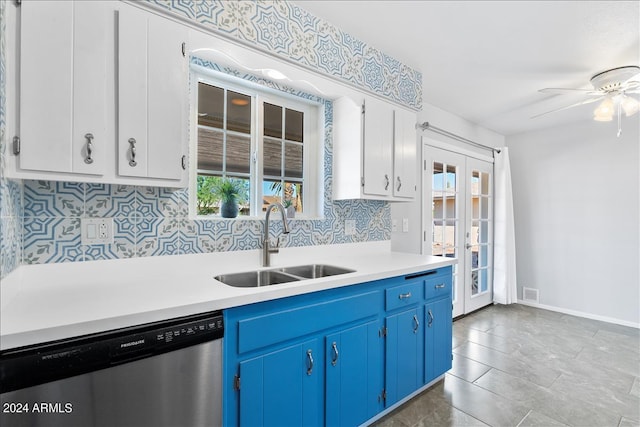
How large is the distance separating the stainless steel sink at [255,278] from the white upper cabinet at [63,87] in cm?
86

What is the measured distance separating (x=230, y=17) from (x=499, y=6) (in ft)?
5.18

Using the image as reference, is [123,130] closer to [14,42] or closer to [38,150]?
[38,150]

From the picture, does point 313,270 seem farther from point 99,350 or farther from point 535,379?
point 535,379

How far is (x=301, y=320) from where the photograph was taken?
1444 millimetres

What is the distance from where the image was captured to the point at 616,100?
110 inches

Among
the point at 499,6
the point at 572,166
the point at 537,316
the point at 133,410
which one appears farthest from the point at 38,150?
the point at 572,166

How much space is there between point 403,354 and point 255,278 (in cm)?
105

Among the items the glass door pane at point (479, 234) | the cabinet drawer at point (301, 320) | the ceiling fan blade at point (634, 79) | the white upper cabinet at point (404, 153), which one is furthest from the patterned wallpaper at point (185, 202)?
the glass door pane at point (479, 234)

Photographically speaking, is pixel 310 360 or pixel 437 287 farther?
pixel 437 287

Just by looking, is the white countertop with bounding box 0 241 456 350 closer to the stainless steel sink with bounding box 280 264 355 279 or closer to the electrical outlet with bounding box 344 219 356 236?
the stainless steel sink with bounding box 280 264 355 279

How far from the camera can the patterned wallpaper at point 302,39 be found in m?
1.58

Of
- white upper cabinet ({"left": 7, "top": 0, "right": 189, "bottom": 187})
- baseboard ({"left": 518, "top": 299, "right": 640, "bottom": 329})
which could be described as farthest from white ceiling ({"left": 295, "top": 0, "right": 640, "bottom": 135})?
baseboard ({"left": 518, "top": 299, "right": 640, "bottom": 329})

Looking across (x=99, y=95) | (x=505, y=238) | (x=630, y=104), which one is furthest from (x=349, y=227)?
(x=505, y=238)

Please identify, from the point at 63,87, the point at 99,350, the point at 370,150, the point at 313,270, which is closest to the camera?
the point at 99,350
